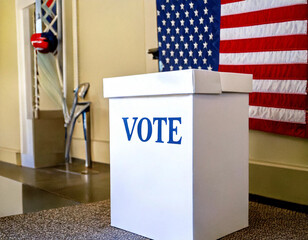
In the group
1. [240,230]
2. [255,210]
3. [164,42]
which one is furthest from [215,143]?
[164,42]

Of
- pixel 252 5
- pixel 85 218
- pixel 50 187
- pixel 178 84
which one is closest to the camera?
pixel 178 84

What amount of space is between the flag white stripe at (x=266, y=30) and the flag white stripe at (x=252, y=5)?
0.32 ft

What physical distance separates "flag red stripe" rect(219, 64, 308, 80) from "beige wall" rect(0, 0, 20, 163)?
3271mm

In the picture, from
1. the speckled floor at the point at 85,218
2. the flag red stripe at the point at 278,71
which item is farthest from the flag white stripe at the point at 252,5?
the speckled floor at the point at 85,218

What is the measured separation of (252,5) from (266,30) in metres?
0.18

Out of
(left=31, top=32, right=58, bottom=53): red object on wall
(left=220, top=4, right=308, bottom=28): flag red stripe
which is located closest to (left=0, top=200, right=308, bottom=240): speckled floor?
(left=220, top=4, right=308, bottom=28): flag red stripe

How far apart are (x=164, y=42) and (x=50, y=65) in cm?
182

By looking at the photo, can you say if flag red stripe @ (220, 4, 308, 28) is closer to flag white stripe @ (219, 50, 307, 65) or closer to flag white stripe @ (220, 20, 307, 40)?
flag white stripe @ (220, 20, 307, 40)

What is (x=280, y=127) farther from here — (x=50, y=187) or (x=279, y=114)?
(x=50, y=187)

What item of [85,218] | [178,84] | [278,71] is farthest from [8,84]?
[178,84]

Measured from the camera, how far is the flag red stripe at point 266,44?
201cm

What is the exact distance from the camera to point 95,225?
176cm

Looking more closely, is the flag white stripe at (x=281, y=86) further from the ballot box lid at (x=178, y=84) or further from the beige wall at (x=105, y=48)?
the beige wall at (x=105, y=48)

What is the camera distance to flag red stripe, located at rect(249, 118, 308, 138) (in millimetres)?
2050
